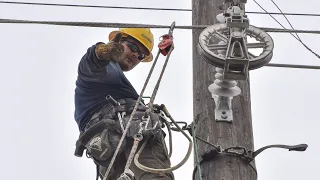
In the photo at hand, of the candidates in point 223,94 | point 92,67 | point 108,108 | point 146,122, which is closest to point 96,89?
point 108,108

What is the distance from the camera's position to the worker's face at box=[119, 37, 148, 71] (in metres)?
4.96

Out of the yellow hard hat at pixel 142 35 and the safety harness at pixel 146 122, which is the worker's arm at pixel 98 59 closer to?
the safety harness at pixel 146 122

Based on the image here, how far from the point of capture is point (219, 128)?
396 centimetres

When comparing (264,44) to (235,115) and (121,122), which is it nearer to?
(235,115)

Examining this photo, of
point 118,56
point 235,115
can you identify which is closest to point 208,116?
point 235,115

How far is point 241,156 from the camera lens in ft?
12.5

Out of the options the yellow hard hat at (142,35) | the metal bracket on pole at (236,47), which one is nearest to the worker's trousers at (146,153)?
the metal bracket on pole at (236,47)

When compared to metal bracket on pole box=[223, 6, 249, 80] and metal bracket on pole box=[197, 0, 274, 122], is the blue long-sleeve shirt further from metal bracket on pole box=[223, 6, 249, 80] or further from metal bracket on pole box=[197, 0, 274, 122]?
metal bracket on pole box=[223, 6, 249, 80]

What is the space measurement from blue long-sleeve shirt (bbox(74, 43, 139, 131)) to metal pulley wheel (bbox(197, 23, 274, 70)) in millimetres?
753

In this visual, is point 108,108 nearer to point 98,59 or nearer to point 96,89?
point 96,89

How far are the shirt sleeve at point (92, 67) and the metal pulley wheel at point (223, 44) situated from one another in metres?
0.70

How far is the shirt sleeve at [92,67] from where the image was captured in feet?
14.4

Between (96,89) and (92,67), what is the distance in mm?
278

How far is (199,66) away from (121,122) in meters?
0.59
